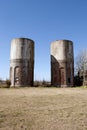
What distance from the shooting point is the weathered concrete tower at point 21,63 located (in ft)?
99.9

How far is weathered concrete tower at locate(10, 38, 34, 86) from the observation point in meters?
30.4

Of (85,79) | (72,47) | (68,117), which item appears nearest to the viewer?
(68,117)

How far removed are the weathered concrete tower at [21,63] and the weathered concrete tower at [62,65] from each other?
197 inches

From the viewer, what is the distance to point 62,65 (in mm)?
32031

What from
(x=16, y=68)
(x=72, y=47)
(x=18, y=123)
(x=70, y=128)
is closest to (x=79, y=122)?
(x=70, y=128)

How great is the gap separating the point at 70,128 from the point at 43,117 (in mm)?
1499

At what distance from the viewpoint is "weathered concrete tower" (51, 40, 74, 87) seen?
31906 millimetres

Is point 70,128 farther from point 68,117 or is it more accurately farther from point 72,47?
point 72,47

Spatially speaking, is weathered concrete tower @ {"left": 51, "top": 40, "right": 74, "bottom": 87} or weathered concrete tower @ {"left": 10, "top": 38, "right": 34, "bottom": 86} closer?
weathered concrete tower @ {"left": 10, "top": 38, "right": 34, "bottom": 86}

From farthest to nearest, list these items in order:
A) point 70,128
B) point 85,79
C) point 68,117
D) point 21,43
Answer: point 85,79, point 21,43, point 68,117, point 70,128

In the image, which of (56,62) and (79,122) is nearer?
(79,122)

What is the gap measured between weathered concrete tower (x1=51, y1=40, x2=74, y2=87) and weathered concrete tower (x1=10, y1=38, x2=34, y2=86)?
5.00m

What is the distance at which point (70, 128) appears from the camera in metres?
5.05

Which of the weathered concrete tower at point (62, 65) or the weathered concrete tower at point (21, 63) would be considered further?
the weathered concrete tower at point (62, 65)
